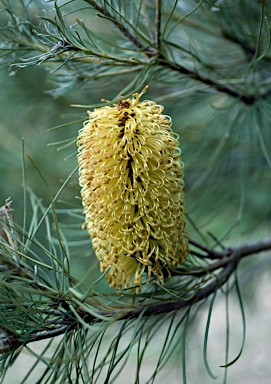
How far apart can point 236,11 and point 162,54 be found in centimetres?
31

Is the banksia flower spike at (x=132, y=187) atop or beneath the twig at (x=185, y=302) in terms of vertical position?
atop

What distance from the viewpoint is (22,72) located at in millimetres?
920

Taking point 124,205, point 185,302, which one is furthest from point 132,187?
point 185,302

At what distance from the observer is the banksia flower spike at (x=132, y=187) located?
1.44 feet

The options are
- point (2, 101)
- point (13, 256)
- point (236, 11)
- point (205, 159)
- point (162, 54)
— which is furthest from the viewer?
point (2, 101)

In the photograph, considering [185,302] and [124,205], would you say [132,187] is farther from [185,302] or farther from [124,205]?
[185,302]

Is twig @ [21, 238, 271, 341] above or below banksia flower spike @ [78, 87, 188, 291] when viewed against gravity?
below

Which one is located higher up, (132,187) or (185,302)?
(132,187)

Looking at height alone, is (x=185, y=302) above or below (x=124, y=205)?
below

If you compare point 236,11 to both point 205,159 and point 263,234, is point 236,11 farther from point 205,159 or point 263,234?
point 263,234

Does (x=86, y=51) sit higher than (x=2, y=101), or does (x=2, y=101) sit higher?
(x=86, y=51)

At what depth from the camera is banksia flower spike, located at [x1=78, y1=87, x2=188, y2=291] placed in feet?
1.44

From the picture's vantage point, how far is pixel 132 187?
0.44 meters

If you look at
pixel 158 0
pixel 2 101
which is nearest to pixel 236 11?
pixel 158 0
